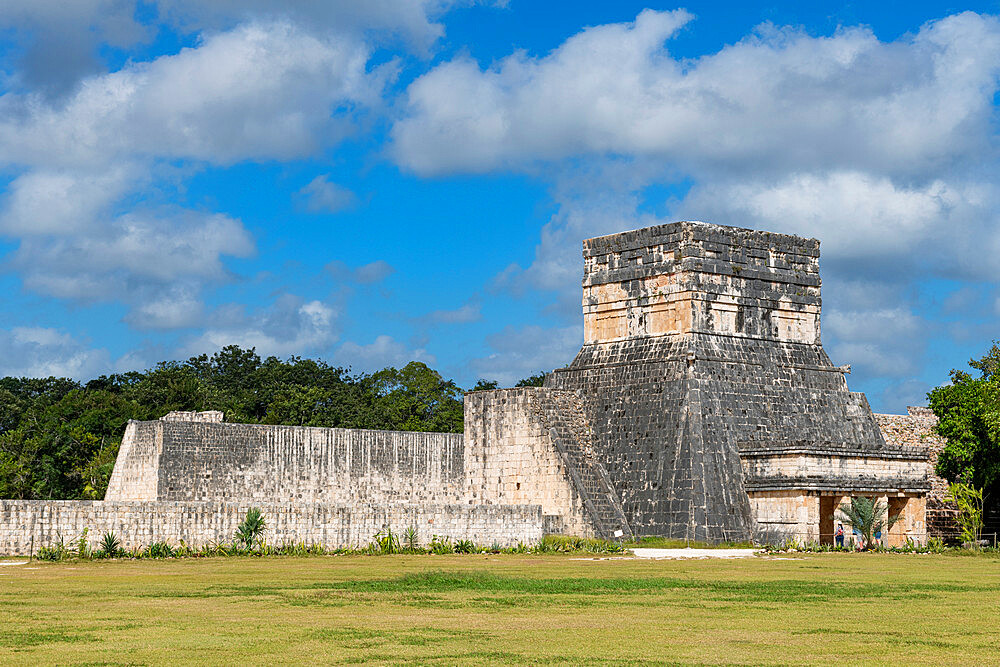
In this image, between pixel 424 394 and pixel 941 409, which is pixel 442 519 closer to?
pixel 941 409

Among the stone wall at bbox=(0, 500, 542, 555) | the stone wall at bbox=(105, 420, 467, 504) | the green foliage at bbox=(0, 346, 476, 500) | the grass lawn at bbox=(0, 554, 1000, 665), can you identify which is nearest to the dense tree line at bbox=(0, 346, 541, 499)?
the green foliage at bbox=(0, 346, 476, 500)

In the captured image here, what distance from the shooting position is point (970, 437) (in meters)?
28.0

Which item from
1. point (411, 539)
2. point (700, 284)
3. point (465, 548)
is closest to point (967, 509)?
point (700, 284)

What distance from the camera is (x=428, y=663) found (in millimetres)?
8562

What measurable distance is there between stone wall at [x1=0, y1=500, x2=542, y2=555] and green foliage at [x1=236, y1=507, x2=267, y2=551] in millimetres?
122

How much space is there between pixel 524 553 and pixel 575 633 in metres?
13.3

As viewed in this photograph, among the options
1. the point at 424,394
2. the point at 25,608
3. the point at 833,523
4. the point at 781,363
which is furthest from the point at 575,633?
the point at 424,394

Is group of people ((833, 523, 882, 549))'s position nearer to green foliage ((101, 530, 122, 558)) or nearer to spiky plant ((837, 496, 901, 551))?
spiky plant ((837, 496, 901, 551))

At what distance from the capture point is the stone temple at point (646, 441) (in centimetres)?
2561

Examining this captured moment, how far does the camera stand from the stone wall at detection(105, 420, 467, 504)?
87.4 ft

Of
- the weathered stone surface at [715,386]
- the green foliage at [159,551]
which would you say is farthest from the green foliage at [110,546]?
the weathered stone surface at [715,386]

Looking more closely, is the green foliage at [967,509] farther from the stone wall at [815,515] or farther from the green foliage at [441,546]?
the green foliage at [441,546]

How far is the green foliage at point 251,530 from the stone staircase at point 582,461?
283 inches

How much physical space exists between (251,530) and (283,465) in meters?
6.60
